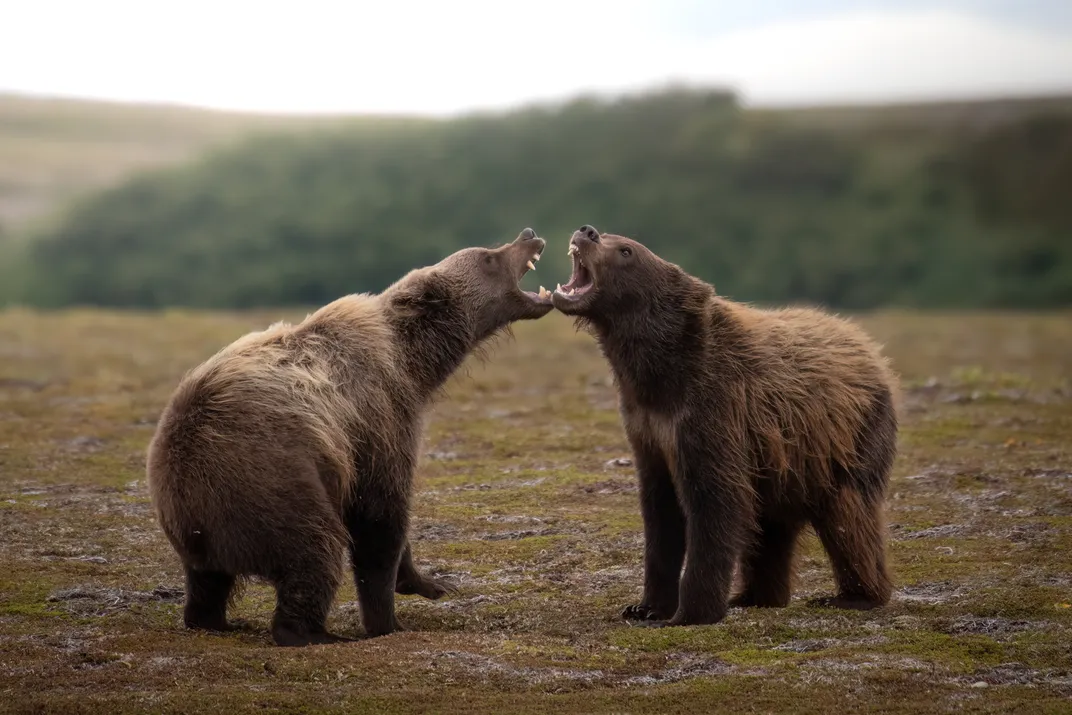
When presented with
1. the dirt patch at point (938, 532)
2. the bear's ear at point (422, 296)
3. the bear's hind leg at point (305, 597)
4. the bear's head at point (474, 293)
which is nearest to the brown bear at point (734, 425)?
the bear's head at point (474, 293)

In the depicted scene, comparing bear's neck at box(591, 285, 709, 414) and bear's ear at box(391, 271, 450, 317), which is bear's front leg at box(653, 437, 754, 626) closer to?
bear's neck at box(591, 285, 709, 414)

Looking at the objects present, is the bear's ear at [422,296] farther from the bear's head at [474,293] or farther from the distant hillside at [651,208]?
the distant hillside at [651,208]

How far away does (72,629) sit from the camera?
10.8 metres

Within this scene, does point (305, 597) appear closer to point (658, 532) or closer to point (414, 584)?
point (414, 584)

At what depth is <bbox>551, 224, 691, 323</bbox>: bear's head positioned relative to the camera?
11766 mm

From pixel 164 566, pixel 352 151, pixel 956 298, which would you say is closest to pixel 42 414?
pixel 164 566

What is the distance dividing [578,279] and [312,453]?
9.08 feet

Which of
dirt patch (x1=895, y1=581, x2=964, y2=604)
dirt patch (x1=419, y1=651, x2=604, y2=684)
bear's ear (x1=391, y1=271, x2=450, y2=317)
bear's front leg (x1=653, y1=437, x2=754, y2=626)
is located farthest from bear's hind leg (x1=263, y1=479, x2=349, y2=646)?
dirt patch (x1=895, y1=581, x2=964, y2=604)

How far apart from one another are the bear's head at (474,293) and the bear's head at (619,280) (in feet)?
3.16

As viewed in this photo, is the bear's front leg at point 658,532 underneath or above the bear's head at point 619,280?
underneath

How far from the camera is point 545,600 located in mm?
12031

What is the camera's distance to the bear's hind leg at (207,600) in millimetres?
10875

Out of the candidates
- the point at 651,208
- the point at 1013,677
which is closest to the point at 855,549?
the point at 1013,677

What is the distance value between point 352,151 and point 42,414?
165 feet
